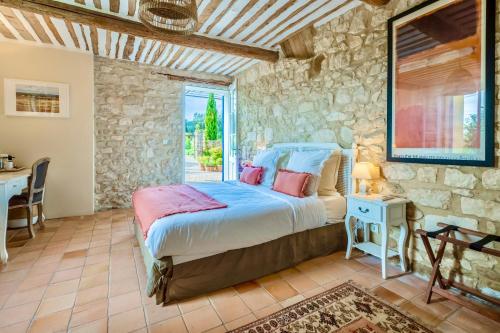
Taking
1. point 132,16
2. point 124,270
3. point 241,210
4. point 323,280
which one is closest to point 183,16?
point 132,16

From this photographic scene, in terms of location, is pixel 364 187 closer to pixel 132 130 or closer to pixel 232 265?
pixel 232 265

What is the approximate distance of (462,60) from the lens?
1.92 metres

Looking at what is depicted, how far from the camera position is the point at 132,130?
4.63 meters

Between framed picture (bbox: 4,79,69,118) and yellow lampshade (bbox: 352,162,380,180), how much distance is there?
4.34 meters

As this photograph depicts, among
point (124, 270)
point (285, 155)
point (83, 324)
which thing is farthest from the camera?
point (285, 155)

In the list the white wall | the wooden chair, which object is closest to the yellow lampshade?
the wooden chair

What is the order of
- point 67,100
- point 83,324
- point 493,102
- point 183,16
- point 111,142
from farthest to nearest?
point 111,142
point 67,100
point 183,16
point 493,102
point 83,324

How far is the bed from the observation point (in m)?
1.83

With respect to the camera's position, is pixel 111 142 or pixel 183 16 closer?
pixel 183 16

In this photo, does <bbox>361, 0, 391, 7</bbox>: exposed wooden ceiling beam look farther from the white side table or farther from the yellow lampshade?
the white side table

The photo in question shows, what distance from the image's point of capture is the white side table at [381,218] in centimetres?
217

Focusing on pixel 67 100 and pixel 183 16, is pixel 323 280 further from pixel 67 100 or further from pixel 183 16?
pixel 67 100

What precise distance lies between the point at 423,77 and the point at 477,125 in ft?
2.01

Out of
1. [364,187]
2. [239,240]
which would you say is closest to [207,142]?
[364,187]
